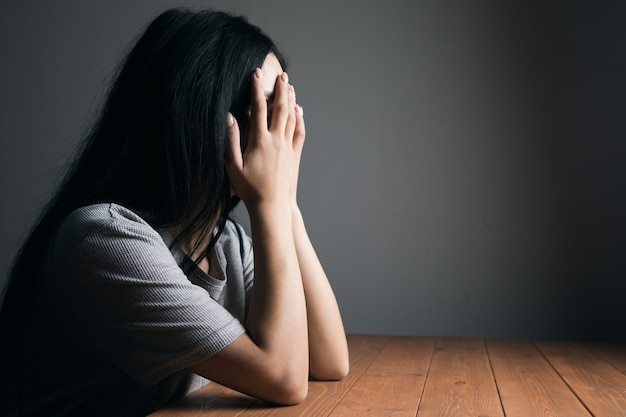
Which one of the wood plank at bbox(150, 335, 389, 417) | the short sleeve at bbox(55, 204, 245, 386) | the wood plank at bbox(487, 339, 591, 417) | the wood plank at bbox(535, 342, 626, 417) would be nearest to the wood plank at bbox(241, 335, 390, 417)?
the wood plank at bbox(150, 335, 389, 417)

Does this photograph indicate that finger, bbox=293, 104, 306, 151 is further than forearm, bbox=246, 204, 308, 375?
Yes

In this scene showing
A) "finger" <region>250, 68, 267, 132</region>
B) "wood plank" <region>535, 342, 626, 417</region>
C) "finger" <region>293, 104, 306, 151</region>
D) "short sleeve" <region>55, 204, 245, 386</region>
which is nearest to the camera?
"short sleeve" <region>55, 204, 245, 386</region>

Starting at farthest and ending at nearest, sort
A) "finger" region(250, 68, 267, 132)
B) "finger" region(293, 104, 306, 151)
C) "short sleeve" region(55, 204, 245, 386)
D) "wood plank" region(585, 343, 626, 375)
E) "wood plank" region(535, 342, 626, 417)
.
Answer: "wood plank" region(585, 343, 626, 375)
"finger" region(293, 104, 306, 151)
"finger" region(250, 68, 267, 132)
"wood plank" region(535, 342, 626, 417)
"short sleeve" region(55, 204, 245, 386)

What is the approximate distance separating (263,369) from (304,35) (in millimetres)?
1849

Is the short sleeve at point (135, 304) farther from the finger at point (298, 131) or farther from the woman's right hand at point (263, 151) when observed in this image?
the finger at point (298, 131)

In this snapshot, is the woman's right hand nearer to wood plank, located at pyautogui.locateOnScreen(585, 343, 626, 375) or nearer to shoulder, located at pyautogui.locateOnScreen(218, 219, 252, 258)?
shoulder, located at pyautogui.locateOnScreen(218, 219, 252, 258)

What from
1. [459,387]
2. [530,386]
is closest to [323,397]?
[459,387]

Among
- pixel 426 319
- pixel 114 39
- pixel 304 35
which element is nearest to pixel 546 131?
pixel 426 319

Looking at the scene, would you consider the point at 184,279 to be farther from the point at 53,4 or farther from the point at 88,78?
the point at 53,4

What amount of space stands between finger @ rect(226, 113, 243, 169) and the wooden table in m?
0.36

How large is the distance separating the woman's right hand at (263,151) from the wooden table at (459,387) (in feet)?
1.03

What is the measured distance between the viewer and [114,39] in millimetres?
2623

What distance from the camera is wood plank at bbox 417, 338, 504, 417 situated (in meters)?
0.88

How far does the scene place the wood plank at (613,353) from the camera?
1353 millimetres
